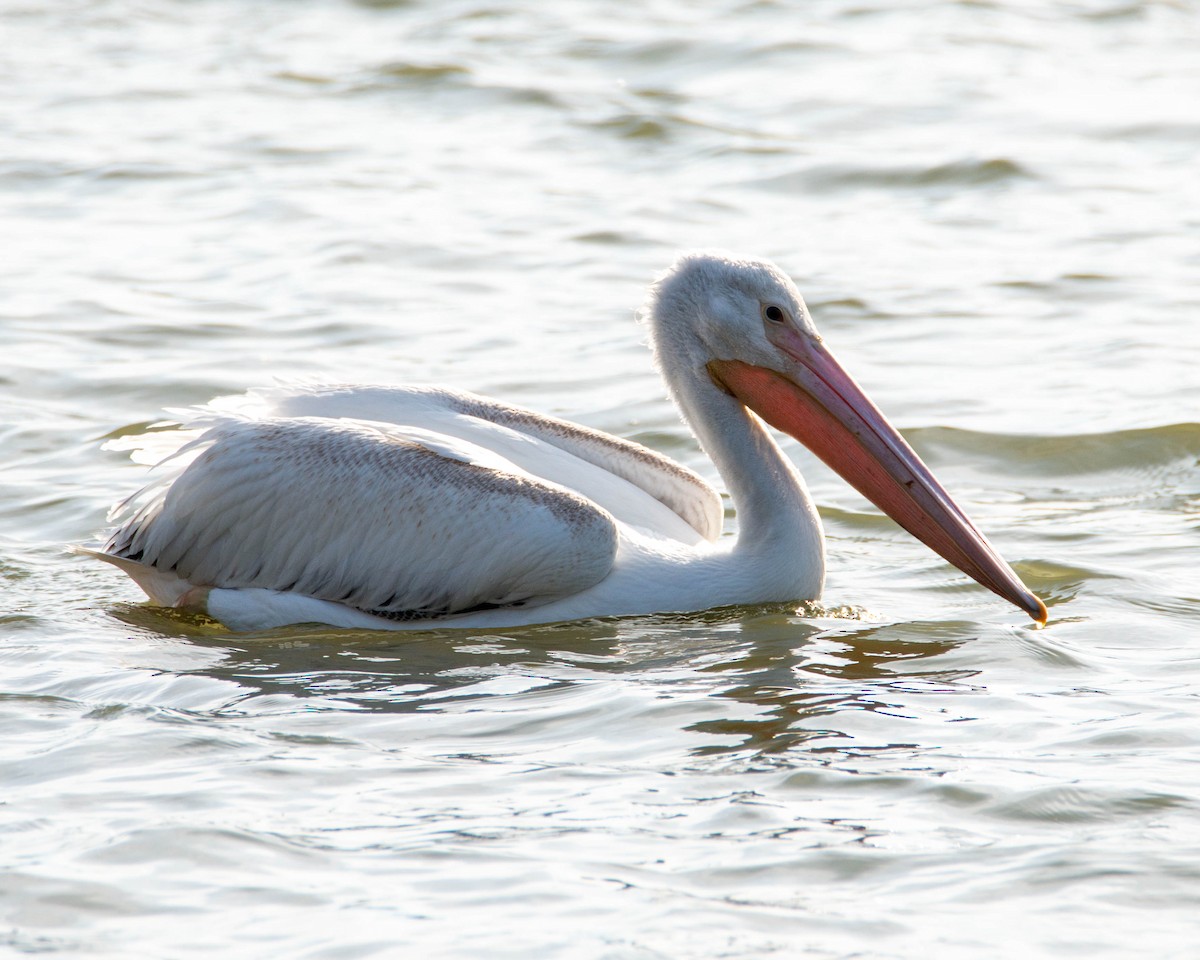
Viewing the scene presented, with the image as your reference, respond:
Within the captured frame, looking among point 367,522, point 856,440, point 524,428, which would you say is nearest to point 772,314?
point 856,440

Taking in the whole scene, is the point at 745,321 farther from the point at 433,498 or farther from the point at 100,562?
the point at 100,562

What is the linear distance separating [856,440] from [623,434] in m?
2.11

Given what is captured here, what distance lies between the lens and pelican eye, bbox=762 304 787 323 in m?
5.77

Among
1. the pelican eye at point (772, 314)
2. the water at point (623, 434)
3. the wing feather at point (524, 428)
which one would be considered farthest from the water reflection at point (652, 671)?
the pelican eye at point (772, 314)

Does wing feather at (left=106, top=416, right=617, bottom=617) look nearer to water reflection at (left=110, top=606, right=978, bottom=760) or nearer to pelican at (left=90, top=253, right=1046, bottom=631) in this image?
pelican at (left=90, top=253, right=1046, bottom=631)

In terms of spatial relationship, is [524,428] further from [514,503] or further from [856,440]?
[856,440]

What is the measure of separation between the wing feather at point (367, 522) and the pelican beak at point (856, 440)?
0.72 meters

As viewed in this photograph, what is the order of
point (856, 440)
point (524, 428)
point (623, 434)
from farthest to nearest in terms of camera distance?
point (623, 434), point (524, 428), point (856, 440)

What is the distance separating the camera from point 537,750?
4.48 metres

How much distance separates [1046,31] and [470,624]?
11.2 m

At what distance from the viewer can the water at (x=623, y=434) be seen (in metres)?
3.77

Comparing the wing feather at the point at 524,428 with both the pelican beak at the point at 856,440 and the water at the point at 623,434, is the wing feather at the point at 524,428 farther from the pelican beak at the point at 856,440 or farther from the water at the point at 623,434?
the water at the point at 623,434

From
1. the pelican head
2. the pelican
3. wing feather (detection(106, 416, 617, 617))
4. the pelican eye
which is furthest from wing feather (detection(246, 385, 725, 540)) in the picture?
the pelican eye

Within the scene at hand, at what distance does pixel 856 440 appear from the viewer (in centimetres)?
574
